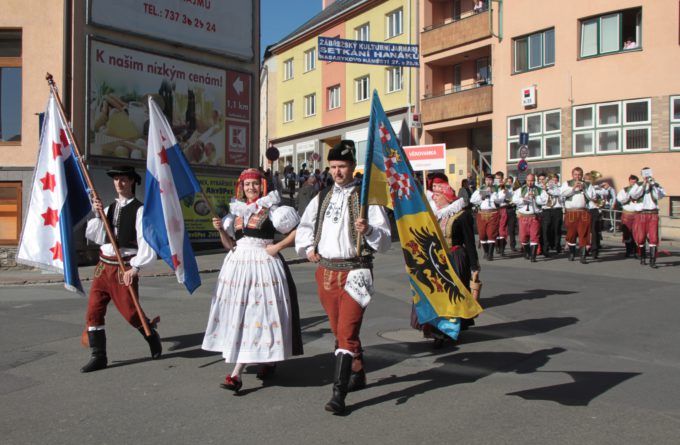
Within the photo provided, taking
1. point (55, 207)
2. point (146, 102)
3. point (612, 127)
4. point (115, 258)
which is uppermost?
point (612, 127)

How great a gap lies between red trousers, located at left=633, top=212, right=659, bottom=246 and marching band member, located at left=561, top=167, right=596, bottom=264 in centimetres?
116

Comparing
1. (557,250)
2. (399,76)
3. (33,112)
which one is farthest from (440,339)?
(399,76)

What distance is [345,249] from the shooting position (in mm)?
5125

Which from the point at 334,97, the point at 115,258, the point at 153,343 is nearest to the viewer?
the point at 115,258

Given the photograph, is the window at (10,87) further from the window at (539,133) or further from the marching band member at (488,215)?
the window at (539,133)

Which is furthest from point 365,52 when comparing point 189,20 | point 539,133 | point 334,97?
point 334,97

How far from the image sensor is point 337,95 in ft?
135

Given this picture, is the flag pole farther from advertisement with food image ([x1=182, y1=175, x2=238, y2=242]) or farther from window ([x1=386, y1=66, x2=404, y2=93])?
window ([x1=386, y1=66, x2=404, y2=93])

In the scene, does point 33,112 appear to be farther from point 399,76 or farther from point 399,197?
point 399,76

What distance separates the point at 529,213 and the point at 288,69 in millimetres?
34237

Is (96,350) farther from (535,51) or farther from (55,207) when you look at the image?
(535,51)

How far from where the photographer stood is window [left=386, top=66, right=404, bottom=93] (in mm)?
34922

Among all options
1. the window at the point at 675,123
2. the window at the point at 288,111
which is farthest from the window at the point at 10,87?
the window at the point at 288,111

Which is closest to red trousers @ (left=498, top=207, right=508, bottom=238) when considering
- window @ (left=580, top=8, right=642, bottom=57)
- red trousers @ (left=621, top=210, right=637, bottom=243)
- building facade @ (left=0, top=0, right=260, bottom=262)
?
red trousers @ (left=621, top=210, right=637, bottom=243)
